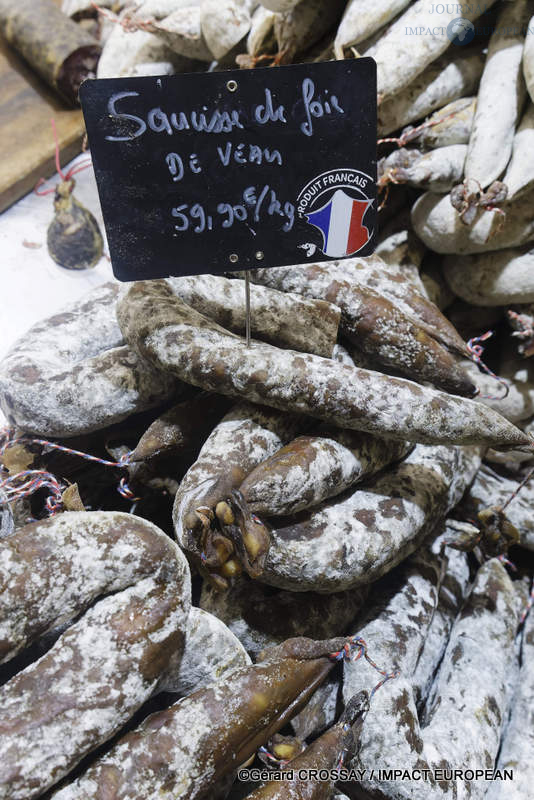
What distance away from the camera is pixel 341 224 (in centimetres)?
122

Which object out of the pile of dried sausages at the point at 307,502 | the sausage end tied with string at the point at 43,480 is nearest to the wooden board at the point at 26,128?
the pile of dried sausages at the point at 307,502

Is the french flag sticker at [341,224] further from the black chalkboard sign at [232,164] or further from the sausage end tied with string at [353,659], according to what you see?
the sausage end tied with string at [353,659]

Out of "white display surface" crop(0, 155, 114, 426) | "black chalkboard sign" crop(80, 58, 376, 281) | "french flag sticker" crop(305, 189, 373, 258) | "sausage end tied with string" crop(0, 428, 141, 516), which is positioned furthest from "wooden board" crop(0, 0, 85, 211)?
"french flag sticker" crop(305, 189, 373, 258)

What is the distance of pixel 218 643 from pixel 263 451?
1.21ft

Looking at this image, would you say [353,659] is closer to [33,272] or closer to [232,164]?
[232,164]

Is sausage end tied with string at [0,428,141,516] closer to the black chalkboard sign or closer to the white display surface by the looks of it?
the black chalkboard sign

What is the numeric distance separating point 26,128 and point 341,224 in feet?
6.01

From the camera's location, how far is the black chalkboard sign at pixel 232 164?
3.44ft

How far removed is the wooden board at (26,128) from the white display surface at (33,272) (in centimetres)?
7

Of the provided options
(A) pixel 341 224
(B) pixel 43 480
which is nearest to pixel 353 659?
(B) pixel 43 480

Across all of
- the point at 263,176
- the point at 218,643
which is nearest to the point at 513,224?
the point at 263,176

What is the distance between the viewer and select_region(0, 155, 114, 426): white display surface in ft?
6.37

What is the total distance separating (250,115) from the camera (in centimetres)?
108

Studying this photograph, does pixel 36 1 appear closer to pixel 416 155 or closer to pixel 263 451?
pixel 416 155
